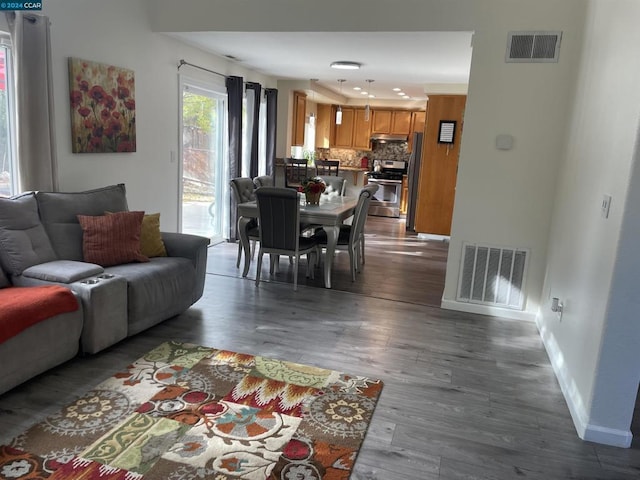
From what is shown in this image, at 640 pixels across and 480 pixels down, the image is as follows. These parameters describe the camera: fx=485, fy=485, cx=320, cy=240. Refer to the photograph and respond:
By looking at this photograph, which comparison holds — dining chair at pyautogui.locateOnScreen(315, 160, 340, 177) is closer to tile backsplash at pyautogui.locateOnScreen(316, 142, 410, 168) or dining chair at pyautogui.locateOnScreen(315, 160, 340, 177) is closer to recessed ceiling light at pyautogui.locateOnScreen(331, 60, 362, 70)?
tile backsplash at pyautogui.locateOnScreen(316, 142, 410, 168)

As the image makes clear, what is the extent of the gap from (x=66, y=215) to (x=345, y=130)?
807cm

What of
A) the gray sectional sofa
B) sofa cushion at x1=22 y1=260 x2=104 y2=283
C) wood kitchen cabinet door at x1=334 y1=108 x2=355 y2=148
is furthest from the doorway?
wood kitchen cabinet door at x1=334 y1=108 x2=355 y2=148

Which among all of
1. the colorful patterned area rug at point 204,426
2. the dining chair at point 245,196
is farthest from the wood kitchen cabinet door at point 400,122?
the colorful patterned area rug at point 204,426

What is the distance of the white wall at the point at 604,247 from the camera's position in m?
2.32

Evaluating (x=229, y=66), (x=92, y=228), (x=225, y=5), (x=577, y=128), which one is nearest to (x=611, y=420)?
(x=577, y=128)

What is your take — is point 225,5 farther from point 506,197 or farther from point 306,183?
point 506,197

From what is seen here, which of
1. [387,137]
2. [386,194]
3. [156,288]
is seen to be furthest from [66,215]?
[387,137]

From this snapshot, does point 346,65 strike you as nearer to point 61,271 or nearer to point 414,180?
point 414,180

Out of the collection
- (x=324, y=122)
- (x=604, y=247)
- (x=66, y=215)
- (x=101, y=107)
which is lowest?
(x=66, y=215)

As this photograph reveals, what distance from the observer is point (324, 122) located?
34.1 ft

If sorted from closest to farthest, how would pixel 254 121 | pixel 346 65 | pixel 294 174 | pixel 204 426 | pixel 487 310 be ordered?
pixel 204 426, pixel 487 310, pixel 346 65, pixel 254 121, pixel 294 174

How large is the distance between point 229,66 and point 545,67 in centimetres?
399

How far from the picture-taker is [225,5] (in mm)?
4527

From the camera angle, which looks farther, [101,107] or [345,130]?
[345,130]
